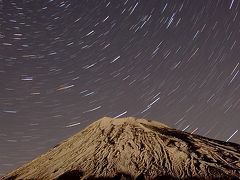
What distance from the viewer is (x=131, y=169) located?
28.8m

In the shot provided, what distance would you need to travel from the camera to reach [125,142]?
1325 inches

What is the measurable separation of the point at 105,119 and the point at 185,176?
13.7 meters

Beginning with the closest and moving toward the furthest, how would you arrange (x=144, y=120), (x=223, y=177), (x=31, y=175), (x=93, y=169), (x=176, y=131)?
(x=223, y=177), (x=93, y=169), (x=31, y=175), (x=176, y=131), (x=144, y=120)

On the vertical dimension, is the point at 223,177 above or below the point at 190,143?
below

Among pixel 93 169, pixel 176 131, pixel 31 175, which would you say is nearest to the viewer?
pixel 93 169

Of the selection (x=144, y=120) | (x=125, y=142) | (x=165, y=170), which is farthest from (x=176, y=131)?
(x=165, y=170)

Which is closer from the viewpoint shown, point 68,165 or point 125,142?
point 68,165

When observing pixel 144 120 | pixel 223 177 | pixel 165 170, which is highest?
pixel 144 120

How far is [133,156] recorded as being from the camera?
31.1m

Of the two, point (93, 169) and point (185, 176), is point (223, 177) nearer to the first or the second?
point (185, 176)

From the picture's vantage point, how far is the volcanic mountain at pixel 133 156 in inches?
1129

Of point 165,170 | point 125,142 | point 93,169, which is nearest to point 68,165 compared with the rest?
point 93,169

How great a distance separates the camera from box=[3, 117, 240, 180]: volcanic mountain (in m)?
28.7

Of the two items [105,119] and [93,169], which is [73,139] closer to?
[105,119]
